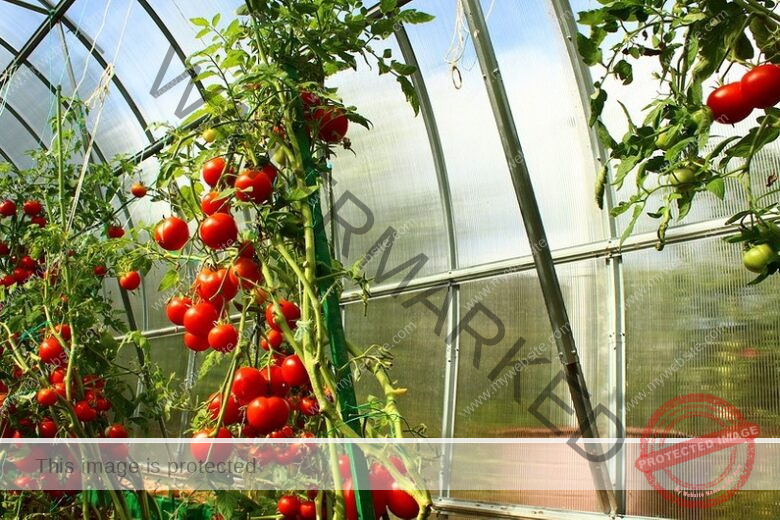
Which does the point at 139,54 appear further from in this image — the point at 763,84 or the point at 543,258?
the point at 763,84

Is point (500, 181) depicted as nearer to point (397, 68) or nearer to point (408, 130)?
point (408, 130)

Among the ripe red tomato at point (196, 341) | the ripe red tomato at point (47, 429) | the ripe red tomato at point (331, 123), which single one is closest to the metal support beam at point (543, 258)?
the ripe red tomato at point (331, 123)

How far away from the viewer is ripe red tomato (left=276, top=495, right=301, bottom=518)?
1.08m

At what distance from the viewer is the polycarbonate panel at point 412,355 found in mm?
3260

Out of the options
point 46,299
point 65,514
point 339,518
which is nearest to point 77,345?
point 46,299

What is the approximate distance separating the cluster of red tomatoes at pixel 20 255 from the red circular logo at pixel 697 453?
2789 mm

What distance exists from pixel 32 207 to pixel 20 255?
26 centimetres

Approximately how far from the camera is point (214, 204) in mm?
1089

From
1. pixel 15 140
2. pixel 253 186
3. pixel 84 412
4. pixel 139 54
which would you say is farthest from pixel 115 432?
pixel 15 140

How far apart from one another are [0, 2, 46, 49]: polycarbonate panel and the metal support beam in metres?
4.59

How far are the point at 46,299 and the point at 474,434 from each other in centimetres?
192

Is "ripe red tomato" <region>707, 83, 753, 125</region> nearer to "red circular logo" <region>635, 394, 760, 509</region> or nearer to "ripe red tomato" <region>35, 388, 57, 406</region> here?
"red circular logo" <region>635, 394, 760, 509</region>

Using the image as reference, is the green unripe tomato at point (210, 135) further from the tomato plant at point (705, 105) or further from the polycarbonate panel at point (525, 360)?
the polycarbonate panel at point (525, 360)

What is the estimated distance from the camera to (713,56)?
2.85 ft
